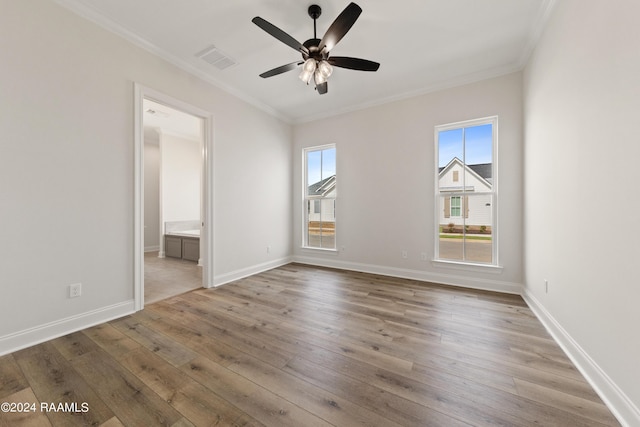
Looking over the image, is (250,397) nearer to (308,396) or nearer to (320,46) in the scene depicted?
(308,396)

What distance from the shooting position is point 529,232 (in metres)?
2.82

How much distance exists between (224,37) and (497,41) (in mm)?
3043

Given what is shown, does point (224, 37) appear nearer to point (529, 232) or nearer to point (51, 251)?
point (51, 251)

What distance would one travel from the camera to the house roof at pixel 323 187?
4695 millimetres

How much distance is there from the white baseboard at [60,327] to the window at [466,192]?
4104 mm

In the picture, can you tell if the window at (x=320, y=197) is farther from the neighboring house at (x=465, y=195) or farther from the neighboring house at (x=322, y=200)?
the neighboring house at (x=465, y=195)

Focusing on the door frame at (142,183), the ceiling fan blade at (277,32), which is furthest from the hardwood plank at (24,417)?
the ceiling fan blade at (277,32)

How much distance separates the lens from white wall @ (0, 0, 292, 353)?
6.17ft

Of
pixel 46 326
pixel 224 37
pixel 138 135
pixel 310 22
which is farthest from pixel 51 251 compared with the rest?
pixel 310 22

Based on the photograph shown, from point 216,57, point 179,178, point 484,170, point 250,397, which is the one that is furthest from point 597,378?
point 179,178

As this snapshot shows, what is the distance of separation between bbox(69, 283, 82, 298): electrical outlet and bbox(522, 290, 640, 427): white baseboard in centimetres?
397

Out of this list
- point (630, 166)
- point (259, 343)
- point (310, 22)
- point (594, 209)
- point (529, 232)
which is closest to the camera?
point (630, 166)

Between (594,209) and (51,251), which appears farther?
(51,251)

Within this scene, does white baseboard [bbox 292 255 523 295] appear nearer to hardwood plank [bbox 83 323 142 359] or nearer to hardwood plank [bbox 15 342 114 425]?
hardwood plank [bbox 83 323 142 359]
